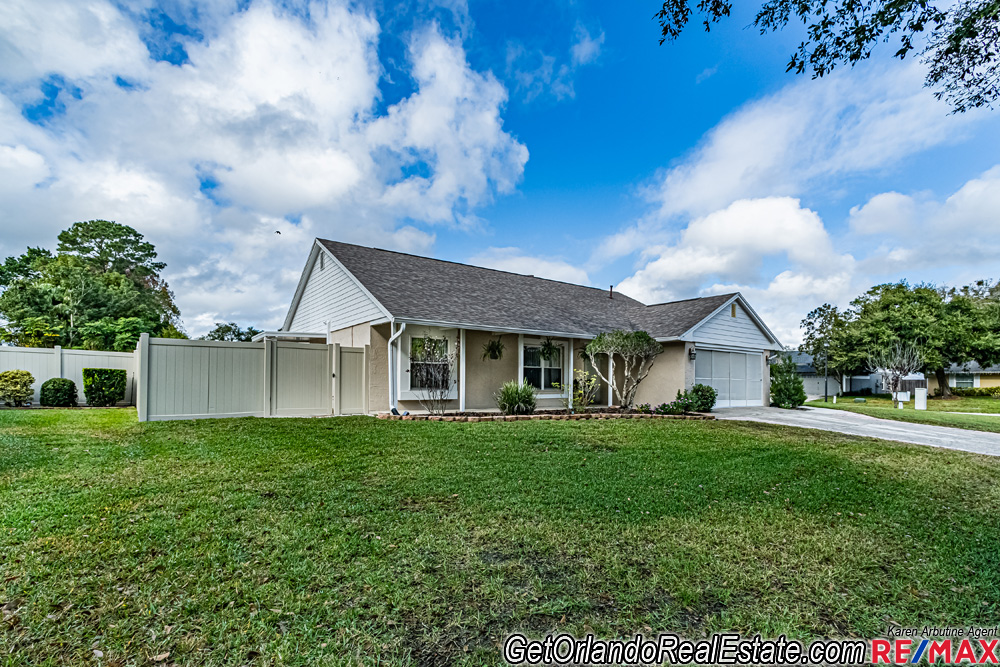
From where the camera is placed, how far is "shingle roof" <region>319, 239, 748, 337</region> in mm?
12023

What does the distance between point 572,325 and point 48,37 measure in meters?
13.0

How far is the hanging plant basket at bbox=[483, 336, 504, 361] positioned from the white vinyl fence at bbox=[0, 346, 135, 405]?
10664 millimetres

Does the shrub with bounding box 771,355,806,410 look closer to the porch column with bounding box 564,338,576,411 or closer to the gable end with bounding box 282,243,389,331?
the porch column with bounding box 564,338,576,411

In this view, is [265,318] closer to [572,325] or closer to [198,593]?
[572,325]

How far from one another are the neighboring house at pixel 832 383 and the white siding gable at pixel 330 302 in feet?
109

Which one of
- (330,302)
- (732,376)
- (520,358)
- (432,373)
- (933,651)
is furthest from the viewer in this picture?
(732,376)

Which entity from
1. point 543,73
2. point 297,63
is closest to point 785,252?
point 543,73

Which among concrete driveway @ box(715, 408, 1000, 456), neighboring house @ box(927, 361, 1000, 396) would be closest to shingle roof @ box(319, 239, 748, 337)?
concrete driveway @ box(715, 408, 1000, 456)

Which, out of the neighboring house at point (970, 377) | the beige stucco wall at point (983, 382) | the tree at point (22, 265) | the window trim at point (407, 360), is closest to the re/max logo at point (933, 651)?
the window trim at point (407, 360)

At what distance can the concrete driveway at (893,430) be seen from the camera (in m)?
8.62

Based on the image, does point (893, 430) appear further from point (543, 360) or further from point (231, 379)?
point (231, 379)

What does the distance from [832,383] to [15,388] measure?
44.5m

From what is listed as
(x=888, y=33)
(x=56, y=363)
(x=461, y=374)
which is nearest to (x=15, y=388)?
(x=56, y=363)

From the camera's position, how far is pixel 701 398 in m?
12.9
